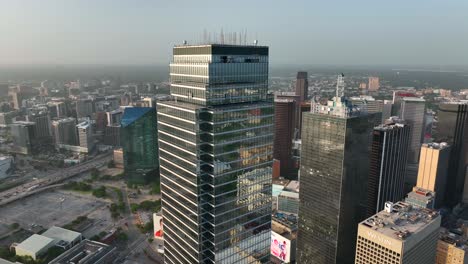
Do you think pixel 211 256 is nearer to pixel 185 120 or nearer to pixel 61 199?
pixel 185 120

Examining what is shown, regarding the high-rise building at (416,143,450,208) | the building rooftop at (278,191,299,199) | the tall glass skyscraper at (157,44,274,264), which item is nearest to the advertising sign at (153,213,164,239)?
the building rooftop at (278,191,299,199)

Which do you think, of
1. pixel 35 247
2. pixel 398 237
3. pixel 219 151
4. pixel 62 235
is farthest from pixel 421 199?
pixel 35 247

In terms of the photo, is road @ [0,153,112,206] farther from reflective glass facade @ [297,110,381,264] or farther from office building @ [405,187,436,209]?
office building @ [405,187,436,209]

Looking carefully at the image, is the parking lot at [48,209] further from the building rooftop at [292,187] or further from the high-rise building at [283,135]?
the high-rise building at [283,135]

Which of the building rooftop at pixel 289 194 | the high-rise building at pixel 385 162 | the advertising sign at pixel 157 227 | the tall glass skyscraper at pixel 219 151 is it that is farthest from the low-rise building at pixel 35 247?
the high-rise building at pixel 385 162

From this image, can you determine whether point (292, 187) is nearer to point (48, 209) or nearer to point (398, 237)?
point (398, 237)
